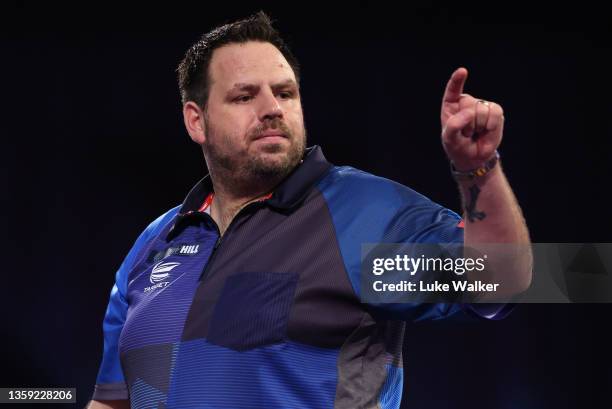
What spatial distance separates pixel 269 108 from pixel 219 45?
9.3 inches

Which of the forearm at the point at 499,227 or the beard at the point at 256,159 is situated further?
the beard at the point at 256,159

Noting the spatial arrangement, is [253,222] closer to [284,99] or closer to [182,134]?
[284,99]

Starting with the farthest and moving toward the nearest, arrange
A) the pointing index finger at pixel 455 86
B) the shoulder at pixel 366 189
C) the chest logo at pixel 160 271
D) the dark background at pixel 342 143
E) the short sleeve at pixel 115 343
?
the dark background at pixel 342 143 < the short sleeve at pixel 115 343 < the chest logo at pixel 160 271 < the shoulder at pixel 366 189 < the pointing index finger at pixel 455 86

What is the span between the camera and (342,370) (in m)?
1.23

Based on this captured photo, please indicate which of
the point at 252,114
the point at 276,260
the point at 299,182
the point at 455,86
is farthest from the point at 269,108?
the point at 455,86

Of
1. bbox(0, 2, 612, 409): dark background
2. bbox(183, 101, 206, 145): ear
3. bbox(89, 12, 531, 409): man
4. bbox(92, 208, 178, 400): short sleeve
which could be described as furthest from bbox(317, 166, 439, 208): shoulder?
bbox(0, 2, 612, 409): dark background

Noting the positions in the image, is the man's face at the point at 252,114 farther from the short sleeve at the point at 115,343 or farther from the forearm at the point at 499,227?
the forearm at the point at 499,227

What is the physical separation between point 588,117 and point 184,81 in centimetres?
143

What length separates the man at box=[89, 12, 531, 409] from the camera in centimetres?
110

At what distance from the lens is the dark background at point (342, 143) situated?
2465mm

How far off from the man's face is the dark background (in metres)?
1.12

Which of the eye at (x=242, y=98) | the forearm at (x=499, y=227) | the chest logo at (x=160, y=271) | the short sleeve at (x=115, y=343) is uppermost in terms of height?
the eye at (x=242, y=98)

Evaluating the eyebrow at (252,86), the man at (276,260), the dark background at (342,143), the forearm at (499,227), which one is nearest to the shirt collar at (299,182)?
the man at (276,260)

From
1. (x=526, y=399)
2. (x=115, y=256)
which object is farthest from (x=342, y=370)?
(x=115, y=256)
